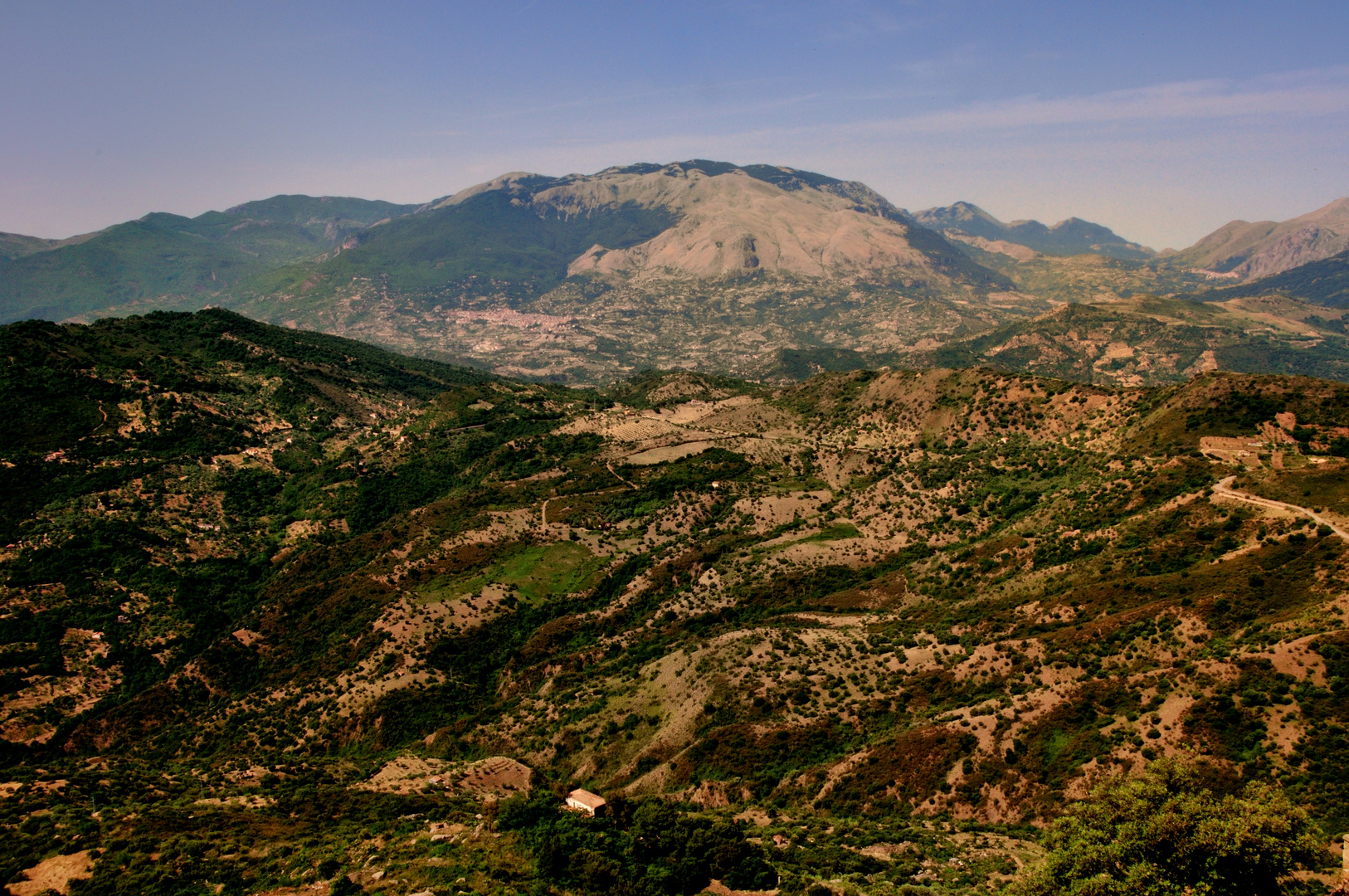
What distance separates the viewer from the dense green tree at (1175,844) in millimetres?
31750

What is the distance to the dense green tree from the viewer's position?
31.8m

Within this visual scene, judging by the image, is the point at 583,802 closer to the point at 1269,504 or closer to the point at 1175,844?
the point at 1175,844

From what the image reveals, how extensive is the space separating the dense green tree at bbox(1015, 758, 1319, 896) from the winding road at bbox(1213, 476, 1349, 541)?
3927 centimetres

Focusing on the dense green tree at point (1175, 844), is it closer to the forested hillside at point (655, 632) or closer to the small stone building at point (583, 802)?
the forested hillside at point (655, 632)

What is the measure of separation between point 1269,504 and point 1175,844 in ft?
177

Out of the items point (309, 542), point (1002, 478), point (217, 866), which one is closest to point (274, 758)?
point (217, 866)

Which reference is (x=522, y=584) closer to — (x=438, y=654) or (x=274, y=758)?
(x=438, y=654)

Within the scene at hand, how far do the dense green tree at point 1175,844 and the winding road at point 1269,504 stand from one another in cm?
3927

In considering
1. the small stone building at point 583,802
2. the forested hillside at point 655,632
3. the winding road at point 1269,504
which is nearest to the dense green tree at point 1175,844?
the forested hillside at point 655,632

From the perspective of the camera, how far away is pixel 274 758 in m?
72.1

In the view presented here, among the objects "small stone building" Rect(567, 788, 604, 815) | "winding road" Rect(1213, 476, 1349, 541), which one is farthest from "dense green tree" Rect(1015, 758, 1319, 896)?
"winding road" Rect(1213, 476, 1349, 541)

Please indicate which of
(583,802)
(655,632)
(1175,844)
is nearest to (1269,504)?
(1175,844)

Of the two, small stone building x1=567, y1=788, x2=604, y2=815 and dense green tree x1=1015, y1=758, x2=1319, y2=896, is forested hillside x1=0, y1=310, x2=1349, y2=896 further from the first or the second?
small stone building x1=567, y1=788, x2=604, y2=815

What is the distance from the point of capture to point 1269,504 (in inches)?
2781
